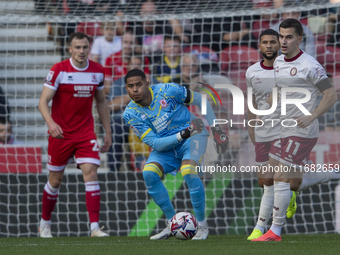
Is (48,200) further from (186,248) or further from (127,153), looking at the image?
(186,248)

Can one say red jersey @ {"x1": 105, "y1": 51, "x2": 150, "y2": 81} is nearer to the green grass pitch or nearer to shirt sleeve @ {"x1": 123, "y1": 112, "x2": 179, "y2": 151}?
shirt sleeve @ {"x1": 123, "y1": 112, "x2": 179, "y2": 151}

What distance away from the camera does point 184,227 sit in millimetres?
4820

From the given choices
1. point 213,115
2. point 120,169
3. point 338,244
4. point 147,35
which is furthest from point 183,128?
point 147,35

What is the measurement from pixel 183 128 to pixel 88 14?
3503 millimetres

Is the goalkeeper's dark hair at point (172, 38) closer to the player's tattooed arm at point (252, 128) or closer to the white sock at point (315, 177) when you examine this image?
the player's tattooed arm at point (252, 128)

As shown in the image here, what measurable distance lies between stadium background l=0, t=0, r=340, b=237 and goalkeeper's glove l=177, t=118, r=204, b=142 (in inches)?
14.5

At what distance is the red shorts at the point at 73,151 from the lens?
6.14m

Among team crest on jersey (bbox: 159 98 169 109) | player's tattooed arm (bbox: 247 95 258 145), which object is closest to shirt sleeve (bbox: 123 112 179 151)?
team crest on jersey (bbox: 159 98 169 109)

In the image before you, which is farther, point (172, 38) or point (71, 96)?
point (172, 38)

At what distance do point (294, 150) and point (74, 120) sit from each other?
2409 mm

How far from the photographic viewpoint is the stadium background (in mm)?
7023

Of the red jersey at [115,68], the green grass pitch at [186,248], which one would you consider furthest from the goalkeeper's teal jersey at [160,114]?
the red jersey at [115,68]

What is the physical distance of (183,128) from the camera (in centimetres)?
563

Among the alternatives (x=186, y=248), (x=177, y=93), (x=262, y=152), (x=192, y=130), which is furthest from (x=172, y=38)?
(x=186, y=248)
